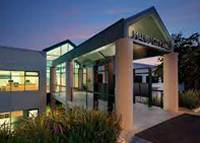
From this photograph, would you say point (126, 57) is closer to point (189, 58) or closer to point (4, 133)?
point (4, 133)

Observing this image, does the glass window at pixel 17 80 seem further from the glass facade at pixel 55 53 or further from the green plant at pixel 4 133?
the green plant at pixel 4 133

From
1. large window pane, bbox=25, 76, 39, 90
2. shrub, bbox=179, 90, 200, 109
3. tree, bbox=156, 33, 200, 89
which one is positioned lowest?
shrub, bbox=179, 90, 200, 109

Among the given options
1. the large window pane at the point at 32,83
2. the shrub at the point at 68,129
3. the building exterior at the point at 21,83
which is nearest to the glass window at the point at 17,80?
the building exterior at the point at 21,83

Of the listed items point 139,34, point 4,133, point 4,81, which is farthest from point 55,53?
point 4,133

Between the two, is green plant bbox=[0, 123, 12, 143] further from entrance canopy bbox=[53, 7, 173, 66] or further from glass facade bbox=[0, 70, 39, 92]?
glass facade bbox=[0, 70, 39, 92]

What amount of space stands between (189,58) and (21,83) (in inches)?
587

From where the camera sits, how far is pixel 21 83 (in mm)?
14727

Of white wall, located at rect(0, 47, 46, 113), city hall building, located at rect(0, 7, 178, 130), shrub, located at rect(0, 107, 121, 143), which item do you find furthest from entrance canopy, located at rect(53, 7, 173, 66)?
white wall, located at rect(0, 47, 46, 113)

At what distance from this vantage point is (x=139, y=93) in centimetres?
1027

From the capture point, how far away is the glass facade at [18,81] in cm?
1354

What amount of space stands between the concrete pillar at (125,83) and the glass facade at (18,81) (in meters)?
12.6

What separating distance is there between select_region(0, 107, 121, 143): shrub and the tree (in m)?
8.12

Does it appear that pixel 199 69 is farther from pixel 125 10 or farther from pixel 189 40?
pixel 125 10

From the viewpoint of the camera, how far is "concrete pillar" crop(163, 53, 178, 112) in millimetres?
7566
